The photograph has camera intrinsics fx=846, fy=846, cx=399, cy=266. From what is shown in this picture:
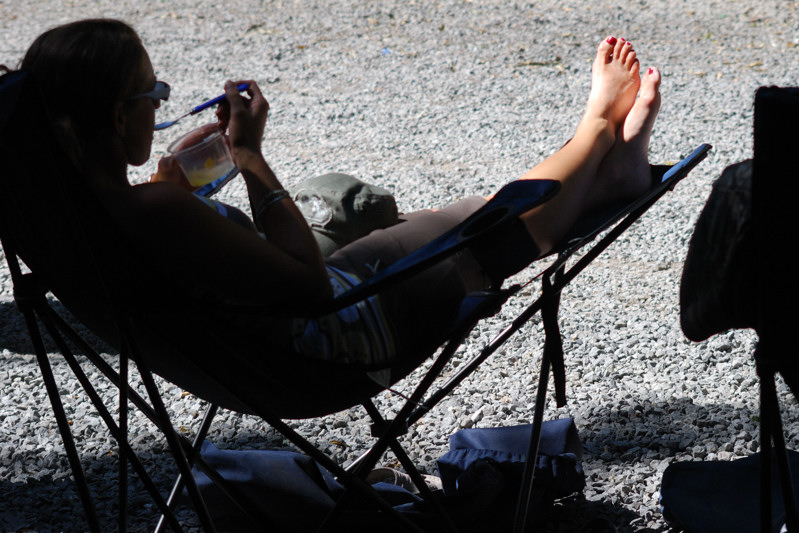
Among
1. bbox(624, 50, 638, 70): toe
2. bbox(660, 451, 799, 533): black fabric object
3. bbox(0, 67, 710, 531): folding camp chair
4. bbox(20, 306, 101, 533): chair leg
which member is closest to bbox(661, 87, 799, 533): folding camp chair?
bbox(0, 67, 710, 531): folding camp chair

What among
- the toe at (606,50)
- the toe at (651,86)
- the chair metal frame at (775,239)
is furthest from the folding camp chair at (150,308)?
the toe at (606,50)

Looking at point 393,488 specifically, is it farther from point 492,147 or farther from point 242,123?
point 492,147

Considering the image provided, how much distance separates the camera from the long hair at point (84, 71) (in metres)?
1.45

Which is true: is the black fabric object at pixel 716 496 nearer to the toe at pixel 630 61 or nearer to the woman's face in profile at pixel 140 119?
the toe at pixel 630 61

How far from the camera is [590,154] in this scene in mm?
2127

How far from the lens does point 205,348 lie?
4.91ft

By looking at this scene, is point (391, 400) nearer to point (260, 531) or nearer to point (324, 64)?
point (260, 531)

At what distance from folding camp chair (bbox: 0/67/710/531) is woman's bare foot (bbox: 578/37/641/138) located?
0.66 m

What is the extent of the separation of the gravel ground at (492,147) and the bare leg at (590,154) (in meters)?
0.71

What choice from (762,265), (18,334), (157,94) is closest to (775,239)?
(762,265)

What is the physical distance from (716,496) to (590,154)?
2.89ft

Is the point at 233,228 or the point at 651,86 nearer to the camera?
the point at 233,228

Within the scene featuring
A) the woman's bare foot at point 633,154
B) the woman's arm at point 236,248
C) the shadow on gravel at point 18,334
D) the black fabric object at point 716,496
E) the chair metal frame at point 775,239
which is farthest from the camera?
the shadow on gravel at point 18,334

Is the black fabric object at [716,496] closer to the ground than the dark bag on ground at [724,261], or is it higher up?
closer to the ground
